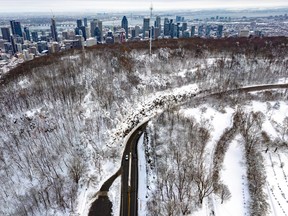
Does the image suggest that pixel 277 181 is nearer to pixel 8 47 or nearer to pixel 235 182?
pixel 235 182

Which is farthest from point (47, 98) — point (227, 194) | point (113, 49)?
point (227, 194)

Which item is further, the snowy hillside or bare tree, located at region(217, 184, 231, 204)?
the snowy hillside

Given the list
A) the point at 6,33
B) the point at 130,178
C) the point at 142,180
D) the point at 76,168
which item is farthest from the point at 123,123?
the point at 6,33

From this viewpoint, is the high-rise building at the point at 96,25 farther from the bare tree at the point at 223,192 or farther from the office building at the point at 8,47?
the bare tree at the point at 223,192

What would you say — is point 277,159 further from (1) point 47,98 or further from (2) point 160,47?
(2) point 160,47

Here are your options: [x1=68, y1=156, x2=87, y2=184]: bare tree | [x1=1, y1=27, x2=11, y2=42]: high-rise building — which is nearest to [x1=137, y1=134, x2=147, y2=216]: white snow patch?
[x1=68, y1=156, x2=87, y2=184]: bare tree

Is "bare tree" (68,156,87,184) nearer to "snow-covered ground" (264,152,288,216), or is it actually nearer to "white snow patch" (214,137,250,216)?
"white snow patch" (214,137,250,216)
